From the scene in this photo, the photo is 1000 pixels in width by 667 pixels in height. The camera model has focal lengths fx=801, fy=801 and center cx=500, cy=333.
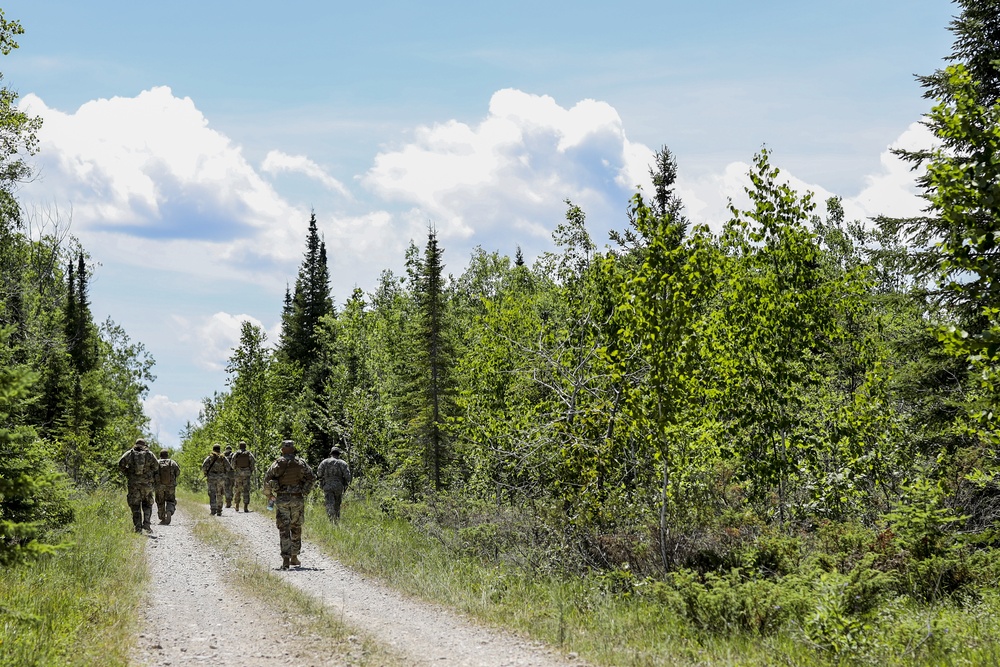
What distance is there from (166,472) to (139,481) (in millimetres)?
2142

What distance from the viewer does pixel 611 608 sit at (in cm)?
1008

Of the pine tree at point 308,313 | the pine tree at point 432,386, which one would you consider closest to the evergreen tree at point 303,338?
the pine tree at point 308,313

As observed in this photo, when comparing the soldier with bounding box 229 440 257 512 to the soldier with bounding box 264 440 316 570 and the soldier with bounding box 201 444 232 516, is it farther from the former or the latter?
the soldier with bounding box 264 440 316 570

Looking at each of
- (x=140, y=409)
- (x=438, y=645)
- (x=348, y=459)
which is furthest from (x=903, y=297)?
(x=140, y=409)

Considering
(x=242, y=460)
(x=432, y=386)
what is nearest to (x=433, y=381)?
(x=432, y=386)

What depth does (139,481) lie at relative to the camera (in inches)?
775

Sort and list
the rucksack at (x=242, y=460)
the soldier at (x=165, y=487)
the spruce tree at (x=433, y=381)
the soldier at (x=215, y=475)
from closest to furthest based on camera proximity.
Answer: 1. the soldier at (x=165, y=487)
2. the spruce tree at (x=433, y=381)
3. the soldier at (x=215, y=475)
4. the rucksack at (x=242, y=460)

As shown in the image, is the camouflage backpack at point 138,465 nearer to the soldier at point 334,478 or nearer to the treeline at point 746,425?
the soldier at point 334,478

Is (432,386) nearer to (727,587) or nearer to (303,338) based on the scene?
(727,587)

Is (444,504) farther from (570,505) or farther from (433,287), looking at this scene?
(433,287)

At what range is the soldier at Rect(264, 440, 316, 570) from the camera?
14352mm

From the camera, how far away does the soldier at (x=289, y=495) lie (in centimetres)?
1435

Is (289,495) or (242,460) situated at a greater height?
(242,460)

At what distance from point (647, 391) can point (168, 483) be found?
15.8 m
